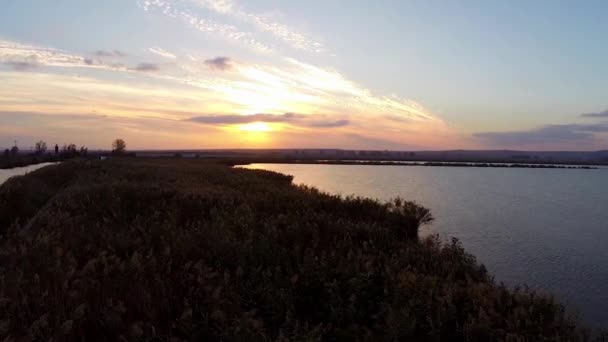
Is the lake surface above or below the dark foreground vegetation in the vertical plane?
below

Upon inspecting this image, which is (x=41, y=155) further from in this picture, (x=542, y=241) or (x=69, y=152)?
(x=542, y=241)

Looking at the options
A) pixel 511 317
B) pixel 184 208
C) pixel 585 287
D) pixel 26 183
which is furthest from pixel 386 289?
pixel 26 183

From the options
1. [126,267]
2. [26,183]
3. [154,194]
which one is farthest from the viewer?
[26,183]

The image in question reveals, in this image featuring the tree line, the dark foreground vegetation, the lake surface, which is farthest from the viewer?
the tree line

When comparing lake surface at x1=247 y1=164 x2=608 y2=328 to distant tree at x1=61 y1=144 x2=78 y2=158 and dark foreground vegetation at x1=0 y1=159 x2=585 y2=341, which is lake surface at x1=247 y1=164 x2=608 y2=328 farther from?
distant tree at x1=61 y1=144 x2=78 y2=158

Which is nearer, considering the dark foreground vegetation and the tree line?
the dark foreground vegetation

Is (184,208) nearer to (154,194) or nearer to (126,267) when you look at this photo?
(154,194)

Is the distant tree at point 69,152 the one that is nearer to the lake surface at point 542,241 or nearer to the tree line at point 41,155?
the tree line at point 41,155

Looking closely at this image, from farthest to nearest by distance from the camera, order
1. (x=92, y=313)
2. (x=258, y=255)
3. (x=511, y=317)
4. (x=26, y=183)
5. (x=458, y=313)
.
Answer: (x=26, y=183) → (x=258, y=255) → (x=458, y=313) → (x=511, y=317) → (x=92, y=313)

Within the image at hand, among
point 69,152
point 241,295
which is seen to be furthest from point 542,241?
point 69,152

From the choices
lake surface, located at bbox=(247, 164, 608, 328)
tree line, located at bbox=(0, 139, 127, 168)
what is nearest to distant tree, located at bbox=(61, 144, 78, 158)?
tree line, located at bbox=(0, 139, 127, 168)

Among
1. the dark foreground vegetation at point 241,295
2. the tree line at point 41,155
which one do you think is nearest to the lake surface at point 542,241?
the dark foreground vegetation at point 241,295
